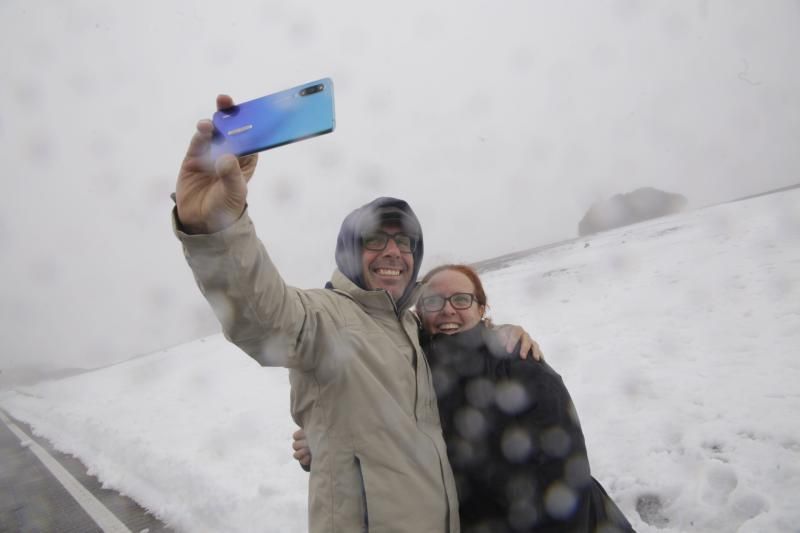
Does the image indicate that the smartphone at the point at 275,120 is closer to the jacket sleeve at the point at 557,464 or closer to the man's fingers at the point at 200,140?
the man's fingers at the point at 200,140

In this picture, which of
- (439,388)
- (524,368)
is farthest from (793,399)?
(439,388)

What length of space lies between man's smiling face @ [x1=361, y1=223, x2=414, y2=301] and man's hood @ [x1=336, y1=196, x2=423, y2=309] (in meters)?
0.03

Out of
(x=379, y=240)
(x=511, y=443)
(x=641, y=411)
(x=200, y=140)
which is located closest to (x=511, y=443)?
(x=511, y=443)

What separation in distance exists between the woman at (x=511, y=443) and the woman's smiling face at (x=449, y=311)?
0.41 ft

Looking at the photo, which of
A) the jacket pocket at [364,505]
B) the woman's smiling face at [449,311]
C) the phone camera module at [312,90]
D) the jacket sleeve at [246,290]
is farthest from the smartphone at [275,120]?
the jacket pocket at [364,505]

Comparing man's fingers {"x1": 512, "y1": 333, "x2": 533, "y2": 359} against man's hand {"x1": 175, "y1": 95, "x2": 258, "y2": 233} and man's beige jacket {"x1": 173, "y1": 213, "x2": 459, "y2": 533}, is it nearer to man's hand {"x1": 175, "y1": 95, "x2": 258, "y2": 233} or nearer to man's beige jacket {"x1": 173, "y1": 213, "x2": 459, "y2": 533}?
man's beige jacket {"x1": 173, "y1": 213, "x2": 459, "y2": 533}

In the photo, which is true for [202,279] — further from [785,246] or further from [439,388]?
[785,246]

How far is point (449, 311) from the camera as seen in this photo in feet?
7.56

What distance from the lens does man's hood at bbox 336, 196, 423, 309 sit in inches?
79.5

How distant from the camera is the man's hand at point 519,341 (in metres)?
2.01

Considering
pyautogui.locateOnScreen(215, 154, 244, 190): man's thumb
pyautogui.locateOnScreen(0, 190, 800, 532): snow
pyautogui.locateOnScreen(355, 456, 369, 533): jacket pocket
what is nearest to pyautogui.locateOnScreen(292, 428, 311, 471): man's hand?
pyautogui.locateOnScreen(355, 456, 369, 533): jacket pocket

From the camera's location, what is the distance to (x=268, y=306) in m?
1.45

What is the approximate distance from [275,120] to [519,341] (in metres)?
1.55

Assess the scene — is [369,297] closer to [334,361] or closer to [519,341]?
[334,361]
